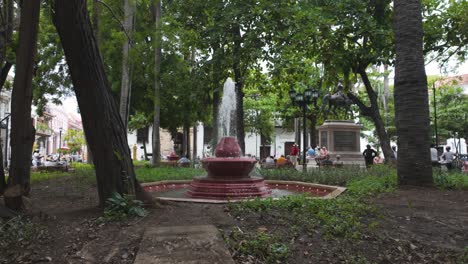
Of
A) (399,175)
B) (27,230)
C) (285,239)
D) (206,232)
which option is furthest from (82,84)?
(399,175)

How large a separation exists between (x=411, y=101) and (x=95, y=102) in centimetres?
649

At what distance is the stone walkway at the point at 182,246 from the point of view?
3.73 m

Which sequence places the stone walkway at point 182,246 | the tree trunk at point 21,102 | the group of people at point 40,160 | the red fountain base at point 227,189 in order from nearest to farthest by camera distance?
the stone walkway at point 182,246 < the tree trunk at point 21,102 < the red fountain base at point 227,189 < the group of people at point 40,160

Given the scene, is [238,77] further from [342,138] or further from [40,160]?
[40,160]

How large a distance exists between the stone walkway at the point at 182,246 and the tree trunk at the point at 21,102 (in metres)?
2.19

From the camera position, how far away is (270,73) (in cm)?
1695

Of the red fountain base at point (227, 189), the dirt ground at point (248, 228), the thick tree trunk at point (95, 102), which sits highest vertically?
the thick tree trunk at point (95, 102)

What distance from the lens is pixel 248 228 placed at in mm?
4879

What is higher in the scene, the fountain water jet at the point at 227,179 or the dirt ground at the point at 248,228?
the fountain water jet at the point at 227,179

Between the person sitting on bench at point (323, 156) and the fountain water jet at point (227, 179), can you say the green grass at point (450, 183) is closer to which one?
the fountain water jet at point (227, 179)

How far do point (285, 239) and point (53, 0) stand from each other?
4144 mm

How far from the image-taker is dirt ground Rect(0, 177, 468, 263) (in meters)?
4.15

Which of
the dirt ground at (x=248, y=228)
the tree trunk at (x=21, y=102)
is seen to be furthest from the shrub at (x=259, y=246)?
the tree trunk at (x=21, y=102)

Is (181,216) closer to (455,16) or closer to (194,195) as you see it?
(194,195)
